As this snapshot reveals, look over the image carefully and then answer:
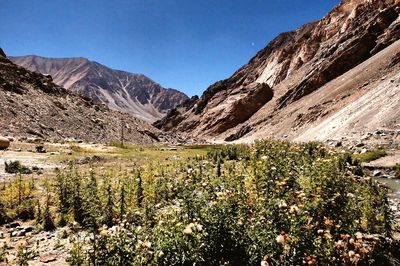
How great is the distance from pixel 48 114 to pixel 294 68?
286ft

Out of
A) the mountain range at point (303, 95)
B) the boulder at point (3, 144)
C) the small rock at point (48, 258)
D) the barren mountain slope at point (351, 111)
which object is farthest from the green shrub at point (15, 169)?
the barren mountain slope at point (351, 111)

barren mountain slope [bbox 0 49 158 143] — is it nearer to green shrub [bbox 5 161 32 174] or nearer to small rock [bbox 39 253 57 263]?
green shrub [bbox 5 161 32 174]

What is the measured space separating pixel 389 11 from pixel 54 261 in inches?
3891

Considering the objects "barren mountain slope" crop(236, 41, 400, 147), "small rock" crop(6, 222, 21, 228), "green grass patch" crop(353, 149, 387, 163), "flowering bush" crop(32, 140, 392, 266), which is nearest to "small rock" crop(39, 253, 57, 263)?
"flowering bush" crop(32, 140, 392, 266)

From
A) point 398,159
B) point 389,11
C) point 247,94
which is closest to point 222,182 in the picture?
point 398,159

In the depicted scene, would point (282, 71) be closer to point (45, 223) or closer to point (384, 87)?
point (384, 87)

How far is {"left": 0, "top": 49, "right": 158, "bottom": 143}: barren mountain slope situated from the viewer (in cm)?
5428

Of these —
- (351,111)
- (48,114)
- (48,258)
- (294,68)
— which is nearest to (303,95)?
(294,68)

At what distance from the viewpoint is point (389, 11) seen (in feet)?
281

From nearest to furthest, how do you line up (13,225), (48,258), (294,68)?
(48,258) < (13,225) < (294,68)

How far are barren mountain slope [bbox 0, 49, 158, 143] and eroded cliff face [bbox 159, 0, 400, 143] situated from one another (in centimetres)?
4271

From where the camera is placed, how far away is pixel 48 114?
6209cm

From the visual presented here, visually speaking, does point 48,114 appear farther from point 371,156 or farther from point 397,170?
point 397,170

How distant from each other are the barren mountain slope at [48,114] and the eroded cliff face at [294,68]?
140 ft
